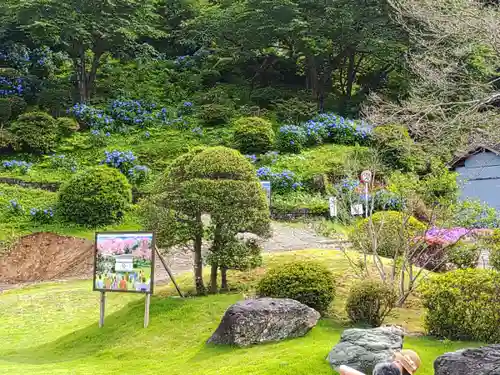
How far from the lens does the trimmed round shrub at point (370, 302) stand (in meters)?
8.05

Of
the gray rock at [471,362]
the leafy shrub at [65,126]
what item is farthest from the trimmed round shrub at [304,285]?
the leafy shrub at [65,126]

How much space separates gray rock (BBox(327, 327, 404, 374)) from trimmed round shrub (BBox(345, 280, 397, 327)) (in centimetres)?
153

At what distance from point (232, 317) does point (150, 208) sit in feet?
10.8

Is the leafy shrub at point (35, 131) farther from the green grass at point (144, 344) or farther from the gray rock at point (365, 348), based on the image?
the gray rock at point (365, 348)

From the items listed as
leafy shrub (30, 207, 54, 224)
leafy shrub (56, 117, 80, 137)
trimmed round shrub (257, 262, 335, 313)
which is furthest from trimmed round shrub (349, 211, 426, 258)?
leafy shrub (56, 117, 80, 137)

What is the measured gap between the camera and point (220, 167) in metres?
10.0

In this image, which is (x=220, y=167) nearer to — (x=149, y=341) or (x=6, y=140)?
(x=149, y=341)

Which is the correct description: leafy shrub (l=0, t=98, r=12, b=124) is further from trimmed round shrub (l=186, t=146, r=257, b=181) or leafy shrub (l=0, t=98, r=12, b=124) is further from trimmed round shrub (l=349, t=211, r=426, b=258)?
trimmed round shrub (l=349, t=211, r=426, b=258)

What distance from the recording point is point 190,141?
1005 inches

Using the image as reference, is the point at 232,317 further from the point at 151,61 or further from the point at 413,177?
the point at 151,61

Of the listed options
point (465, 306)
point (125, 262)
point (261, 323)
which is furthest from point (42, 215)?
point (465, 306)

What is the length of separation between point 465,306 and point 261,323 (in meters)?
2.72

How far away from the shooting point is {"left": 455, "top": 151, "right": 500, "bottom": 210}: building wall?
25750 millimetres

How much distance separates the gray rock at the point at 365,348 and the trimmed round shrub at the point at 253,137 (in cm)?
1885
